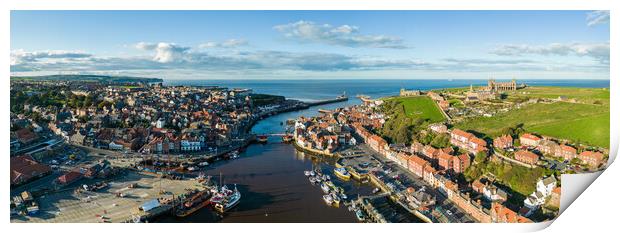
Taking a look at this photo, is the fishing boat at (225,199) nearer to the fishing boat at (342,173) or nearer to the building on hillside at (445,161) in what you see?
the fishing boat at (342,173)

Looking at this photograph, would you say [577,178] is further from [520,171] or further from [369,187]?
[369,187]

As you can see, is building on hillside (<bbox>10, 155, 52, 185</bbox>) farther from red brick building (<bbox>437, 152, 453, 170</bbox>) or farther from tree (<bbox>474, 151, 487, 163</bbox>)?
tree (<bbox>474, 151, 487, 163</bbox>)

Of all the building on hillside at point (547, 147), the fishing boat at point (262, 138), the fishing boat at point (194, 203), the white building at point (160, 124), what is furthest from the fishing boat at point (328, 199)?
the white building at point (160, 124)

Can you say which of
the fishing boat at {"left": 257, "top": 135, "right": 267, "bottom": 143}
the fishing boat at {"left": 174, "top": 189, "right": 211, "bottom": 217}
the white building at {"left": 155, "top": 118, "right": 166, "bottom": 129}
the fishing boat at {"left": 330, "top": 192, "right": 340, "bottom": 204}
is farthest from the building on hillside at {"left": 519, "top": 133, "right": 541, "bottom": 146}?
the white building at {"left": 155, "top": 118, "right": 166, "bottom": 129}

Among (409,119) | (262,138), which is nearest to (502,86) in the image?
(409,119)

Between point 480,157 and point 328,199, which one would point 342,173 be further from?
point 480,157

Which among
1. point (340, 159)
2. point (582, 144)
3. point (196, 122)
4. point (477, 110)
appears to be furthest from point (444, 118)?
point (196, 122)
